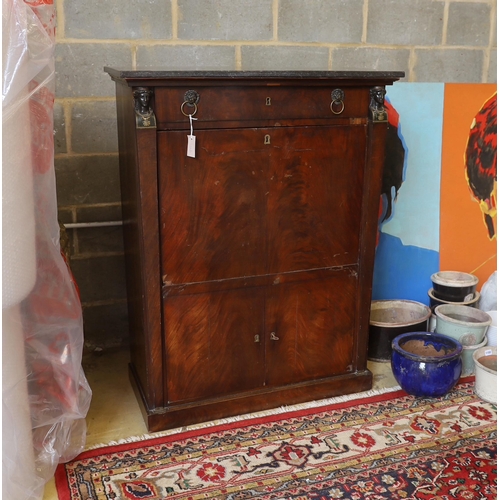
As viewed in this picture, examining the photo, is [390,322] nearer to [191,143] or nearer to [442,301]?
[442,301]

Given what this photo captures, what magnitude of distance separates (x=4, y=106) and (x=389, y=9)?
1.89 metres

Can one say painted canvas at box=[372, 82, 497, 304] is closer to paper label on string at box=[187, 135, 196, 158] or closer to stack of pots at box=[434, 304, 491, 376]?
stack of pots at box=[434, 304, 491, 376]

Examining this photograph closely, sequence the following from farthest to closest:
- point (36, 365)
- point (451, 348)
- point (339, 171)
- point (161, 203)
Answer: point (451, 348), point (339, 171), point (161, 203), point (36, 365)

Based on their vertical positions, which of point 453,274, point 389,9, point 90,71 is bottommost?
point 453,274

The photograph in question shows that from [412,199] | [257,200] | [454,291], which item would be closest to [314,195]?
[257,200]

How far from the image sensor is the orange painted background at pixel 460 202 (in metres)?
2.78

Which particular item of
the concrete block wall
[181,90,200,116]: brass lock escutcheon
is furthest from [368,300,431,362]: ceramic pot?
[181,90,200,116]: brass lock escutcheon

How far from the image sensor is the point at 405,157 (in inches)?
108

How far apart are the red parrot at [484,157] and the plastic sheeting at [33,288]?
1.90m

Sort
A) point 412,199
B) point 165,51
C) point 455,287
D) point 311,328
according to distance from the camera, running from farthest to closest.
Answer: point 412,199 < point 455,287 < point 165,51 < point 311,328

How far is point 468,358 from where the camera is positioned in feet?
8.16

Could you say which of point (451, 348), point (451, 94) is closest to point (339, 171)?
point (451, 348)

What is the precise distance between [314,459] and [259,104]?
3.73 feet

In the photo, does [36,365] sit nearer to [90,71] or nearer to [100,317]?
[100,317]
